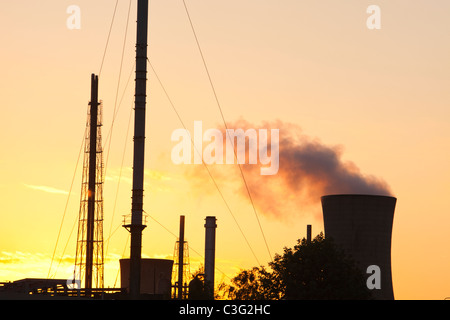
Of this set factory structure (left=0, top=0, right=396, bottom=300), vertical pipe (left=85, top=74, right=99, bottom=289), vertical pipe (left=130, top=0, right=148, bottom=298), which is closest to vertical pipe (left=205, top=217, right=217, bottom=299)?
factory structure (left=0, top=0, right=396, bottom=300)

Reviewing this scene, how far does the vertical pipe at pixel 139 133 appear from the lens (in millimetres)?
42188

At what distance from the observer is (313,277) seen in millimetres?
54062

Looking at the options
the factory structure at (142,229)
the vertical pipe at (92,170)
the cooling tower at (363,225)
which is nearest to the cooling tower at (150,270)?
the factory structure at (142,229)

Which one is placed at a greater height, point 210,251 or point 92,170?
point 92,170

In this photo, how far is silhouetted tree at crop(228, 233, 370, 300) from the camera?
5297cm

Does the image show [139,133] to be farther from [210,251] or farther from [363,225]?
[210,251]

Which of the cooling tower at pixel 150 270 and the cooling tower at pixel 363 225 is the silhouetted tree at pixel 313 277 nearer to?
the cooling tower at pixel 363 225

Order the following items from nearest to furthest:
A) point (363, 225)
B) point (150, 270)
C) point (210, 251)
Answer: point (363, 225) < point (210, 251) < point (150, 270)

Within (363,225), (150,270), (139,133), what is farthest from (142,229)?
(150,270)

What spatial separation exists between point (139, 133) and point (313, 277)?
17.7 metres

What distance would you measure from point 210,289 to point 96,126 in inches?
836

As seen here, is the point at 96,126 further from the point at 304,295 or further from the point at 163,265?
the point at 163,265
